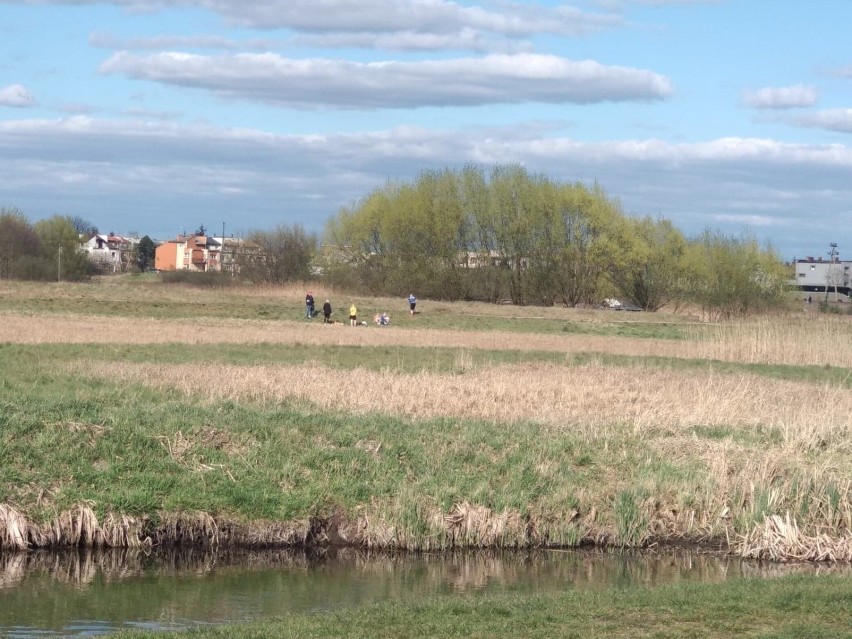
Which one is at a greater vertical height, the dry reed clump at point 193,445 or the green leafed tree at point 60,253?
the green leafed tree at point 60,253

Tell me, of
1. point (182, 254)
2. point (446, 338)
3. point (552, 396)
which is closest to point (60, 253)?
point (446, 338)

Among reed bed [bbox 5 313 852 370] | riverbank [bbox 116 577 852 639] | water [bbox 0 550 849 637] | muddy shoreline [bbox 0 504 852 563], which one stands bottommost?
water [bbox 0 550 849 637]

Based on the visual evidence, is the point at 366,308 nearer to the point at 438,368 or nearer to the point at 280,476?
the point at 438,368

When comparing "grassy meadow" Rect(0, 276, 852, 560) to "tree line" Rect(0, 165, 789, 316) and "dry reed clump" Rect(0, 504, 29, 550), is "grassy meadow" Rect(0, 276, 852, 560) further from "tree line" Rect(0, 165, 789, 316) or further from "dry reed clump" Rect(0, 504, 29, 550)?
"tree line" Rect(0, 165, 789, 316)

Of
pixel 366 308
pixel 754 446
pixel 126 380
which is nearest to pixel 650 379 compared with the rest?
pixel 754 446

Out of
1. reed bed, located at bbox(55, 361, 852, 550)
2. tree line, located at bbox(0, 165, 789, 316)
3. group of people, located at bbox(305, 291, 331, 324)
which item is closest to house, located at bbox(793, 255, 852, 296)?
tree line, located at bbox(0, 165, 789, 316)

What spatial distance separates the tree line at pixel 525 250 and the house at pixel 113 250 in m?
67.5

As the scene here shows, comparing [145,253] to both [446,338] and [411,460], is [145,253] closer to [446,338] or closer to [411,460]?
[446,338]

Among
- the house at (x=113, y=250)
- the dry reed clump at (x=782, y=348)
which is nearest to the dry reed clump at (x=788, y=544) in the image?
the dry reed clump at (x=782, y=348)

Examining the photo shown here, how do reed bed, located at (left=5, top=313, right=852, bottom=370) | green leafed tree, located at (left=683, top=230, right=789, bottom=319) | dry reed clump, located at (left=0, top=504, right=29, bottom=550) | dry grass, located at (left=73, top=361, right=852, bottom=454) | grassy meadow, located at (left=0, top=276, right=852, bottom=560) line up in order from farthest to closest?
1. green leafed tree, located at (left=683, top=230, right=789, bottom=319)
2. reed bed, located at (left=5, top=313, right=852, bottom=370)
3. dry grass, located at (left=73, top=361, right=852, bottom=454)
4. grassy meadow, located at (left=0, top=276, right=852, bottom=560)
5. dry reed clump, located at (left=0, top=504, right=29, bottom=550)

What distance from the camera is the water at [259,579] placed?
475 inches

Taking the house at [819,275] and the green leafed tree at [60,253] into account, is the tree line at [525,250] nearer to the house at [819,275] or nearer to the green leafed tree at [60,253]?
the green leafed tree at [60,253]

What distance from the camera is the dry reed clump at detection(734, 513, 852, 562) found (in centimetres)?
1485

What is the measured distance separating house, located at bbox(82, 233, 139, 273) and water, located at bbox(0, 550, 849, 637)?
455 feet
